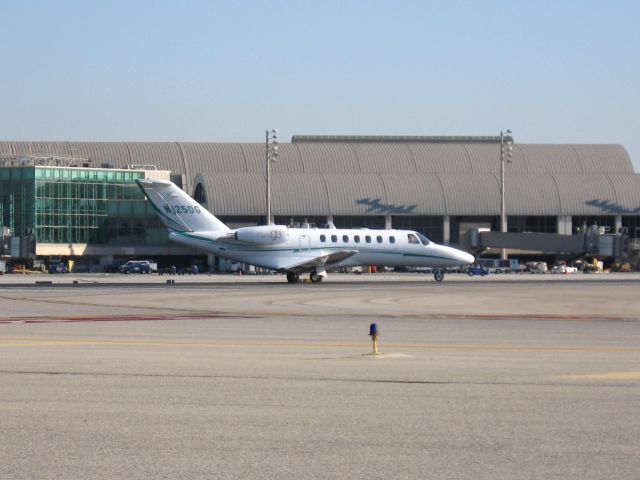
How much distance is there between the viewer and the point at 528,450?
12.6 metres

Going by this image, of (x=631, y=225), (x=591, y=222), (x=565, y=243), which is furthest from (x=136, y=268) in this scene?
(x=631, y=225)

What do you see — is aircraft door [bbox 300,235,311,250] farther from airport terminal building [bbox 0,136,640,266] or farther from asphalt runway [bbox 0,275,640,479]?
airport terminal building [bbox 0,136,640,266]

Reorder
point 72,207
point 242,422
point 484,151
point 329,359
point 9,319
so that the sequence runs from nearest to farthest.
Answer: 1. point 242,422
2. point 329,359
3. point 9,319
4. point 72,207
5. point 484,151

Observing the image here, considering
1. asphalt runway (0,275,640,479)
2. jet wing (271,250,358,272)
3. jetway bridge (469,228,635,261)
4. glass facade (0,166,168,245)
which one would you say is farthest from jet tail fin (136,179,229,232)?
jetway bridge (469,228,635,261)

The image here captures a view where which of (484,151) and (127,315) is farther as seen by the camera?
(484,151)

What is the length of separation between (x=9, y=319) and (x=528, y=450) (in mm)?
24121

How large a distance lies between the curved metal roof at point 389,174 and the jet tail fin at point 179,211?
40.7m

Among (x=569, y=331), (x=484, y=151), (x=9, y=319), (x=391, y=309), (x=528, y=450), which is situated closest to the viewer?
(x=528, y=450)

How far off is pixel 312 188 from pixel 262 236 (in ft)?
158

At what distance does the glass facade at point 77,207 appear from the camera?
10931cm

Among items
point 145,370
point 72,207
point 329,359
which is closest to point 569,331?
point 329,359

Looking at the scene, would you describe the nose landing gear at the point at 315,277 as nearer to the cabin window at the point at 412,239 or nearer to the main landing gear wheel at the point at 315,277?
the main landing gear wheel at the point at 315,277

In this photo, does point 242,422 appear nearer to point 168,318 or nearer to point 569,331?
point 569,331

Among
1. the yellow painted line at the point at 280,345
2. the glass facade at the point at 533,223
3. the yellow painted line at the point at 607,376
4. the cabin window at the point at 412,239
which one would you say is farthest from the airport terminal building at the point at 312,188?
the yellow painted line at the point at 607,376
